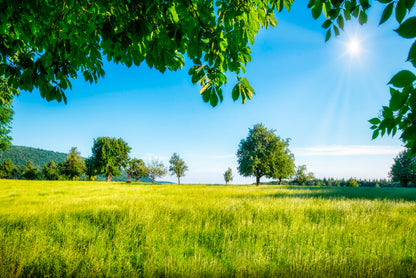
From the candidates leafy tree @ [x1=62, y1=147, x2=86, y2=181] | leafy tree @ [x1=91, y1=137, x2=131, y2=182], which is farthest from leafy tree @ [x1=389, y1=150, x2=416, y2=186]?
leafy tree @ [x1=62, y1=147, x2=86, y2=181]

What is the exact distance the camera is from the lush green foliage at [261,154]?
34.7 metres

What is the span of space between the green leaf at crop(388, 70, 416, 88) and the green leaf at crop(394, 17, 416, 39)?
0.49ft

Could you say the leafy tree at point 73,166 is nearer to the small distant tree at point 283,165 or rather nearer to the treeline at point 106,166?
the treeline at point 106,166

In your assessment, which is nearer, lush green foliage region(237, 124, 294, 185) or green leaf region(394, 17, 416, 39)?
green leaf region(394, 17, 416, 39)

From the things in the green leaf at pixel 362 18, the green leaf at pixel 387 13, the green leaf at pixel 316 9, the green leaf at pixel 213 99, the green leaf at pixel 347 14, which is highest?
the green leaf at pixel 316 9

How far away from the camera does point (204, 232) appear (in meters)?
4.18

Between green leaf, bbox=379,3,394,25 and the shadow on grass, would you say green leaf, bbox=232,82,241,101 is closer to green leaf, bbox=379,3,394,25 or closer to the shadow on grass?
green leaf, bbox=379,3,394,25

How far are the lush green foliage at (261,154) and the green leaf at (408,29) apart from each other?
34197 millimetres

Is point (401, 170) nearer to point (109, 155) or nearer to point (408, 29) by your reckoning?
point (408, 29)

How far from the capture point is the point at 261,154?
→ 119ft

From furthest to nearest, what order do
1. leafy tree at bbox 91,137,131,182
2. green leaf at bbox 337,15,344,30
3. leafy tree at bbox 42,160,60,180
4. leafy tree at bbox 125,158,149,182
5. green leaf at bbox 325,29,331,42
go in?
leafy tree at bbox 42,160,60,180 → leafy tree at bbox 125,158,149,182 → leafy tree at bbox 91,137,131,182 → green leaf at bbox 325,29,331,42 → green leaf at bbox 337,15,344,30

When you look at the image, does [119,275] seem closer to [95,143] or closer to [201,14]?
[201,14]

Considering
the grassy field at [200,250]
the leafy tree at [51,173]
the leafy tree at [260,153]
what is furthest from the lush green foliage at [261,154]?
the leafy tree at [51,173]

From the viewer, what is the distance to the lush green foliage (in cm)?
3469
